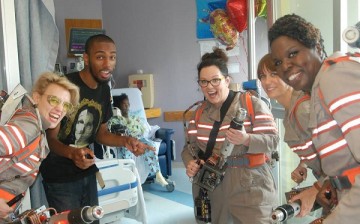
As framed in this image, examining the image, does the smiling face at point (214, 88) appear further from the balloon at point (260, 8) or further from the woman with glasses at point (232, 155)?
the balloon at point (260, 8)

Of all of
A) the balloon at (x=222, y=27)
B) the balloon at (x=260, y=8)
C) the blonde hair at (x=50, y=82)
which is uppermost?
the balloon at (x=260, y=8)

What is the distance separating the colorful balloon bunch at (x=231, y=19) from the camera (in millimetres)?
3139

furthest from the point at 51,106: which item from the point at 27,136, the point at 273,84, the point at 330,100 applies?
the point at 330,100

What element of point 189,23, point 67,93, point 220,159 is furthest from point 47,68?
point 189,23

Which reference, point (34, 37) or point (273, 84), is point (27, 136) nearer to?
point (34, 37)

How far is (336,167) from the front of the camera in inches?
46.1

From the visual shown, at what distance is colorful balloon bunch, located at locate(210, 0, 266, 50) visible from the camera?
3.14 m

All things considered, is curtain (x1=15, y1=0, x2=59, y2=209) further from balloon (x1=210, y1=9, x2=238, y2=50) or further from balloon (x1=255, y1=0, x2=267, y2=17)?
balloon (x1=255, y1=0, x2=267, y2=17)

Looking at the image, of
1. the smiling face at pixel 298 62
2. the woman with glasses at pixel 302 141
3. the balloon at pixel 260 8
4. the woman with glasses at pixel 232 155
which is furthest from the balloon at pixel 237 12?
the smiling face at pixel 298 62

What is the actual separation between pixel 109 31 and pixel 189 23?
137cm

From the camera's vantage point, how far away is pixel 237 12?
3143 mm

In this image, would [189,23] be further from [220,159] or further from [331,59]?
[331,59]

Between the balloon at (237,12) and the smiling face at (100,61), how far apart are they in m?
1.31

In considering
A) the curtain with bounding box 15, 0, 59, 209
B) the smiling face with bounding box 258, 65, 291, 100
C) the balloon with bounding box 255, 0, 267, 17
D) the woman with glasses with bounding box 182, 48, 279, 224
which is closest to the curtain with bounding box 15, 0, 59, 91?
the curtain with bounding box 15, 0, 59, 209
